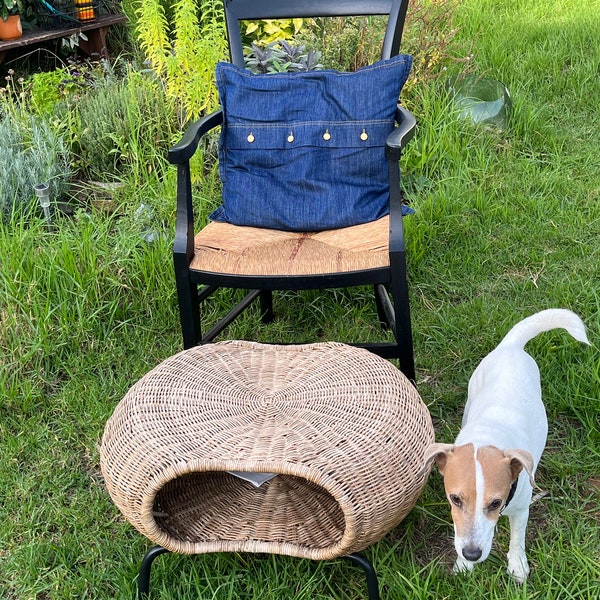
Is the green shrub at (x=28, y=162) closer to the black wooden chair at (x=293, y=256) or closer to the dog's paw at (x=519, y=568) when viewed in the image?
the black wooden chair at (x=293, y=256)

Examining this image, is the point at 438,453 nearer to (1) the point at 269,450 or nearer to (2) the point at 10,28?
(1) the point at 269,450

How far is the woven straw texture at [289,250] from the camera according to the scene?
7.73ft

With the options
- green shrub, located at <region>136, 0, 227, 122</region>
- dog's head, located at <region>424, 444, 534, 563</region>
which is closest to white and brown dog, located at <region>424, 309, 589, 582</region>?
dog's head, located at <region>424, 444, 534, 563</region>

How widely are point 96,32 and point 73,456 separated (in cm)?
382

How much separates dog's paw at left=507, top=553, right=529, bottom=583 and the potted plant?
4580 millimetres

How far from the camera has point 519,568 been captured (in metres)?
1.96

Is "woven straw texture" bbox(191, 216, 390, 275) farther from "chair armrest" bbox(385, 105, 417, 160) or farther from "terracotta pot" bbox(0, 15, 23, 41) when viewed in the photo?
"terracotta pot" bbox(0, 15, 23, 41)

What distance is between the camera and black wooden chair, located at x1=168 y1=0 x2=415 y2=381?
2322mm

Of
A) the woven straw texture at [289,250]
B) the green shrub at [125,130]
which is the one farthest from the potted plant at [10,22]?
the woven straw texture at [289,250]

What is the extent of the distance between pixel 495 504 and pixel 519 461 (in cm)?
11

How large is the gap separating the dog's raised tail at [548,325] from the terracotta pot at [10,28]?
13.7ft

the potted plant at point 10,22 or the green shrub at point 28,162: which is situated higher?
Answer: the potted plant at point 10,22

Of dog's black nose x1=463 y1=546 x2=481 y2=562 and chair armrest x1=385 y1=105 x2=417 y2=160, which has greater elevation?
chair armrest x1=385 y1=105 x2=417 y2=160

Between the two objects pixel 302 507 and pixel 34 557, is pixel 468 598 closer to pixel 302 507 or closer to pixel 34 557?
pixel 302 507
